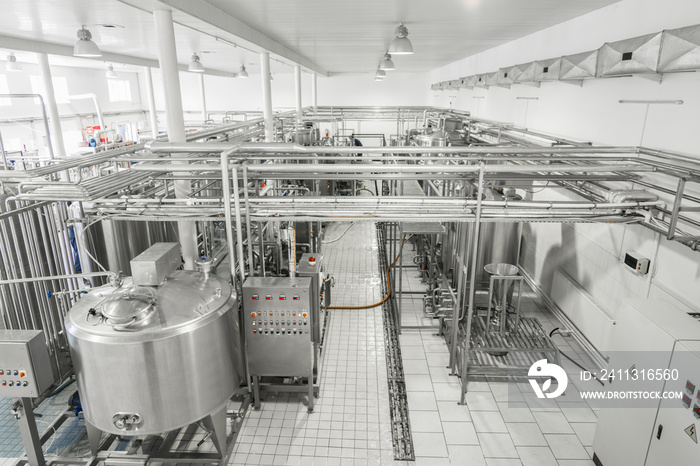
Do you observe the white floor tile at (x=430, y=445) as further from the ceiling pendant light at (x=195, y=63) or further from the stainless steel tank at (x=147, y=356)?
the ceiling pendant light at (x=195, y=63)

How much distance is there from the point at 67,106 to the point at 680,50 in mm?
21354

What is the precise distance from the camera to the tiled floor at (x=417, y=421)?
14.3 feet

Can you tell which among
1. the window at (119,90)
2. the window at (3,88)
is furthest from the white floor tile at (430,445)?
the window at (119,90)

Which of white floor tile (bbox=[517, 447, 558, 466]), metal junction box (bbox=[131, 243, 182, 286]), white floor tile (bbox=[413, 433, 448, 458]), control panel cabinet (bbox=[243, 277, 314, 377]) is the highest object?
metal junction box (bbox=[131, 243, 182, 286])

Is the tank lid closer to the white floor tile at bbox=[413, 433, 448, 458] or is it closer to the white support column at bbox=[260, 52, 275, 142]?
the white floor tile at bbox=[413, 433, 448, 458]

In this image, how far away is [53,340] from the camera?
16.7 ft

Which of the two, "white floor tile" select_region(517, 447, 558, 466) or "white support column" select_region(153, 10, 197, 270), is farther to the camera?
"white support column" select_region(153, 10, 197, 270)

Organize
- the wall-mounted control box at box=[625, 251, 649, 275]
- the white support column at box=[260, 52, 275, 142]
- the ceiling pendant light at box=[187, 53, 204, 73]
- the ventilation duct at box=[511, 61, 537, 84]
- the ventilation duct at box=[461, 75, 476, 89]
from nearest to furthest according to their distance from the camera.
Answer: the wall-mounted control box at box=[625, 251, 649, 275] < the ventilation duct at box=[511, 61, 537, 84] < the white support column at box=[260, 52, 275, 142] < the ventilation duct at box=[461, 75, 476, 89] < the ceiling pendant light at box=[187, 53, 204, 73]

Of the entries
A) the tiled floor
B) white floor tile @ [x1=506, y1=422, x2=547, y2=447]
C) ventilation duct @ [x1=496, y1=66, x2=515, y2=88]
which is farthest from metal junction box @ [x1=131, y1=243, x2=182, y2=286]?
ventilation duct @ [x1=496, y1=66, x2=515, y2=88]

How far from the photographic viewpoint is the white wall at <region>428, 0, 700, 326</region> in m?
4.07

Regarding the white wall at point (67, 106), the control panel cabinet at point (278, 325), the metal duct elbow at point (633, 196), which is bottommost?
the control panel cabinet at point (278, 325)

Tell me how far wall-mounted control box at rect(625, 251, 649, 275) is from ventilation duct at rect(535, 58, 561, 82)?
2726 millimetres

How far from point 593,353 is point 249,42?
7206mm

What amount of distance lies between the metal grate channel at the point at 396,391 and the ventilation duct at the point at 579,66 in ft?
14.4
